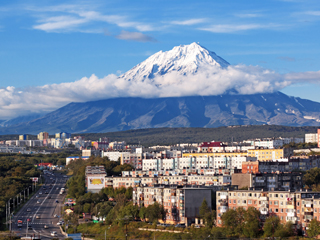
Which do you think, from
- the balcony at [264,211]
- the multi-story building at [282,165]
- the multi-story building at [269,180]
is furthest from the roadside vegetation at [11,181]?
the multi-story building at [282,165]

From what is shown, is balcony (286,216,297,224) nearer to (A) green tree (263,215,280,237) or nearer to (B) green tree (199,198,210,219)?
(A) green tree (263,215,280,237)

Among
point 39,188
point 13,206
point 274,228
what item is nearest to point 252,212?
point 274,228

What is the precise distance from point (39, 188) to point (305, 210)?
7631 cm

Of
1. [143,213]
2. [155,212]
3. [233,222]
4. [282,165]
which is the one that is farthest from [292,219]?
[282,165]

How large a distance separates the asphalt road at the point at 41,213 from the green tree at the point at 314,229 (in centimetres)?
2786

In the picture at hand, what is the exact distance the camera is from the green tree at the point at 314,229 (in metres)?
56.7

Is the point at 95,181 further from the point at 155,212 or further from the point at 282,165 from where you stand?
the point at 155,212

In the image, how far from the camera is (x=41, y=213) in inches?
3553

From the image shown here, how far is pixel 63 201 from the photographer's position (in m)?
103

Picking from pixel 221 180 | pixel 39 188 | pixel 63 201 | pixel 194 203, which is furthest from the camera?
pixel 39 188

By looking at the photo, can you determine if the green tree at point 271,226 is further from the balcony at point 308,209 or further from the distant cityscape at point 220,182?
the balcony at point 308,209

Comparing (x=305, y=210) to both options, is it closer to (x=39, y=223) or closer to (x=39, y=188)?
(x=39, y=223)

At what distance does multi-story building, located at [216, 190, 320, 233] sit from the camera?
196ft

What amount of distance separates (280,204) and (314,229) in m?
6.16
